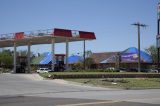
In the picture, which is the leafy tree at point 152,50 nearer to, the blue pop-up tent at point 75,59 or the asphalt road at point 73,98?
the blue pop-up tent at point 75,59

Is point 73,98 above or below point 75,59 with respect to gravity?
below

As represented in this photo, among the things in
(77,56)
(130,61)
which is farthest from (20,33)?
(77,56)

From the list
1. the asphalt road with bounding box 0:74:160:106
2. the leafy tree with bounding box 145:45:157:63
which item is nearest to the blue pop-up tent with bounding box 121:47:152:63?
the leafy tree with bounding box 145:45:157:63

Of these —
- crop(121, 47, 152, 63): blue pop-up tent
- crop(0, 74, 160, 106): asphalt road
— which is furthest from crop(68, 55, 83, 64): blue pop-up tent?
crop(0, 74, 160, 106): asphalt road

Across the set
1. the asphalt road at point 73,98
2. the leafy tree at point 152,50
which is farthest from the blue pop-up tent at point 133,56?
the asphalt road at point 73,98

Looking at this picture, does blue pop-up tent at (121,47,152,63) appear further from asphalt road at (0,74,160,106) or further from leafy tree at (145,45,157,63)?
asphalt road at (0,74,160,106)

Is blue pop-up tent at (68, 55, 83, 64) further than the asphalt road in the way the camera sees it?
Yes

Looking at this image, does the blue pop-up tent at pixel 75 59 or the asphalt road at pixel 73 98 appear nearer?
the asphalt road at pixel 73 98

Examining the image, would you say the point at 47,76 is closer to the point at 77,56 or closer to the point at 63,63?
the point at 63,63

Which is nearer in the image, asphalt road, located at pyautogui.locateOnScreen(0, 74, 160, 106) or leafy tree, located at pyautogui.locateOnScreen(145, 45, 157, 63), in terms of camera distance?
asphalt road, located at pyautogui.locateOnScreen(0, 74, 160, 106)

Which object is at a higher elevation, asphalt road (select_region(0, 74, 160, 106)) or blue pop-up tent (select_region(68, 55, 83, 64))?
blue pop-up tent (select_region(68, 55, 83, 64))

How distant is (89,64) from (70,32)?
49.6 meters

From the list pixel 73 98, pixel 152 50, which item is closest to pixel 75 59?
pixel 152 50

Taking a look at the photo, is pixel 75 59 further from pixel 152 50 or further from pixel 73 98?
pixel 73 98
